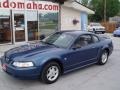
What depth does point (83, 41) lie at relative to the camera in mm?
6523

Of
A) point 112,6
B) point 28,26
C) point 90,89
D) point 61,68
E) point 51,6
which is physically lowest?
point 90,89

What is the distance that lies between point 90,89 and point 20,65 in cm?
186

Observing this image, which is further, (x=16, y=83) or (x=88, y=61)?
(x=88, y=61)

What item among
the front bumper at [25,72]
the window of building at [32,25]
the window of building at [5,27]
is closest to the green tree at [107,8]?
the window of building at [32,25]

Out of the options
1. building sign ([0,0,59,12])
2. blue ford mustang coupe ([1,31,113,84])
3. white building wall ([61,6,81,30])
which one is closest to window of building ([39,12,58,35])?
building sign ([0,0,59,12])

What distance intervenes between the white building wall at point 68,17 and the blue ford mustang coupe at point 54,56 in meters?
8.73

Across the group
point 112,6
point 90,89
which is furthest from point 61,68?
point 112,6

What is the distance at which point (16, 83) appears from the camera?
5.41 metres

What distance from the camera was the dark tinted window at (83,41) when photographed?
6.20 metres

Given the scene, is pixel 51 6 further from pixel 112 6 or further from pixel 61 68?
pixel 112 6

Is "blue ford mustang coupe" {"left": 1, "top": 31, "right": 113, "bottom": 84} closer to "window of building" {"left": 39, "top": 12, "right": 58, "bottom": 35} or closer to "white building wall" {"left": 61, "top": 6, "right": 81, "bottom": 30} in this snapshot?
"window of building" {"left": 39, "top": 12, "right": 58, "bottom": 35}

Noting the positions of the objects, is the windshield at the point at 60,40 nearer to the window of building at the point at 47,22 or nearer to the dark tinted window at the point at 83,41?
the dark tinted window at the point at 83,41

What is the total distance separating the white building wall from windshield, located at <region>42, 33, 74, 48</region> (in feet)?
30.0

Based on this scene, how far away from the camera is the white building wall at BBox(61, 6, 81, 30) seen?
15.7m
